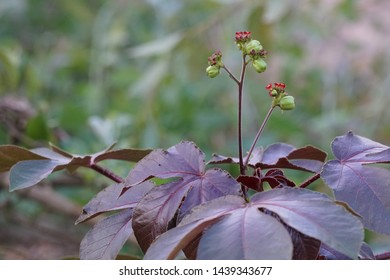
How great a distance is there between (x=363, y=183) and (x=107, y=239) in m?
0.16

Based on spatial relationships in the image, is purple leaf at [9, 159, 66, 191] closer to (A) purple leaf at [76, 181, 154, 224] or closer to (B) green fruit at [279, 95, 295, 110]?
(A) purple leaf at [76, 181, 154, 224]

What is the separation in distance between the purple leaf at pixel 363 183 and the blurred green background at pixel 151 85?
42 cm

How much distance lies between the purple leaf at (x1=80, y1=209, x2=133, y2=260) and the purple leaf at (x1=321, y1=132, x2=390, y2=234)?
0.41 ft

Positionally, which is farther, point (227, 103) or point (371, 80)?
point (371, 80)

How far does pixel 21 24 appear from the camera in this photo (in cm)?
194

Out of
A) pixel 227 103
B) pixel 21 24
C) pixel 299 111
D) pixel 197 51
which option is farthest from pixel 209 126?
pixel 21 24

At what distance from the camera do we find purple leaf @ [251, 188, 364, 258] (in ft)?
0.98

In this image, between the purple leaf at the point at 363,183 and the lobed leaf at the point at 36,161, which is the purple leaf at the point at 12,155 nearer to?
the lobed leaf at the point at 36,161

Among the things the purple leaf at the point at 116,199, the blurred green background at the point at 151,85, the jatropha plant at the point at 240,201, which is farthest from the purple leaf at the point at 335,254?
the blurred green background at the point at 151,85

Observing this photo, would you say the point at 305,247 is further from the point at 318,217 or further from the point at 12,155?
the point at 12,155

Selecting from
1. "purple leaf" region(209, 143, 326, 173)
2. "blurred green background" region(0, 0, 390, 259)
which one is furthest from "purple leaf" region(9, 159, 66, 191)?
"blurred green background" region(0, 0, 390, 259)

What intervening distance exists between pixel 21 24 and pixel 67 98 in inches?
16.0

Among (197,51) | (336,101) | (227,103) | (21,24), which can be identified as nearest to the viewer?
(197,51)
